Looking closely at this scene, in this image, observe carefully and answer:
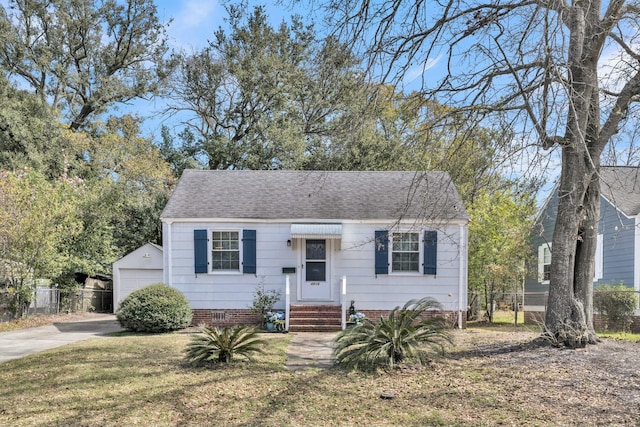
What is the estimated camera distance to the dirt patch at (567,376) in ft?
16.0

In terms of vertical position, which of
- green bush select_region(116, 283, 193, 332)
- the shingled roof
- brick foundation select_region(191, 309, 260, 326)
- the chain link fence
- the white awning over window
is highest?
the shingled roof

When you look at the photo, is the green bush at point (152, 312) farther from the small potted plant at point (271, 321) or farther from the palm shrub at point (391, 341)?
the palm shrub at point (391, 341)

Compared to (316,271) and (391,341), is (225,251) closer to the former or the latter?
(316,271)

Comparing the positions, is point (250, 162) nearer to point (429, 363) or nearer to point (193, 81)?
point (193, 81)

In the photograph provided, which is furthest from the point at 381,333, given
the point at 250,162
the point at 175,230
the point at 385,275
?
the point at 250,162

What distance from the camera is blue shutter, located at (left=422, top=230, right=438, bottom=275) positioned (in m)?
13.3

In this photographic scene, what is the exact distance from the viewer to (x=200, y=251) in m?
13.3

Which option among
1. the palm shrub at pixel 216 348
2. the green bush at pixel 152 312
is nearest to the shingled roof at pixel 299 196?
the green bush at pixel 152 312

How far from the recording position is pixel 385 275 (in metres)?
13.4

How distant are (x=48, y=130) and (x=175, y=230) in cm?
1318

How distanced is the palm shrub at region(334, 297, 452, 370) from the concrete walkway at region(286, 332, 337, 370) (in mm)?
552

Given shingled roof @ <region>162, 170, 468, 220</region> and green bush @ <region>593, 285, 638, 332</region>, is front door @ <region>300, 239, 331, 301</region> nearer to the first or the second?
shingled roof @ <region>162, 170, 468, 220</region>

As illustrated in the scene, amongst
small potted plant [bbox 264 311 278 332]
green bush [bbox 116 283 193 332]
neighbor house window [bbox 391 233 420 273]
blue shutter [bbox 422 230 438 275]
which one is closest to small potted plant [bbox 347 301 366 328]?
neighbor house window [bbox 391 233 420 273]

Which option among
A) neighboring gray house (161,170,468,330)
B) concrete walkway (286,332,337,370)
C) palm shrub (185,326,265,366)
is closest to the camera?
palm shrub (185,326,265,366)
